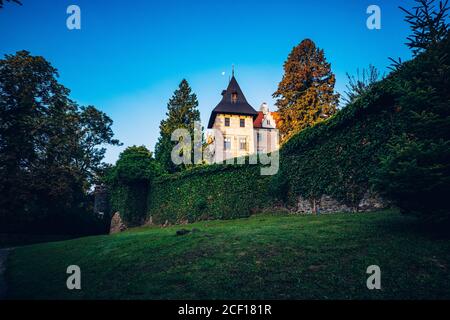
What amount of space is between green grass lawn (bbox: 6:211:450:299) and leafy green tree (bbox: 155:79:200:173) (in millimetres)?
22538

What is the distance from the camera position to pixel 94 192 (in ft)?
116

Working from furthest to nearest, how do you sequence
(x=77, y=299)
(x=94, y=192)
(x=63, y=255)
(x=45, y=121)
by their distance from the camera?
1. (x=94, y=192)
2. (x=45, y=121)
3. (x=63, y=255)
4. (x=77, y=299)

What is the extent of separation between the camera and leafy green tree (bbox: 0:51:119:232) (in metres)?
18.7

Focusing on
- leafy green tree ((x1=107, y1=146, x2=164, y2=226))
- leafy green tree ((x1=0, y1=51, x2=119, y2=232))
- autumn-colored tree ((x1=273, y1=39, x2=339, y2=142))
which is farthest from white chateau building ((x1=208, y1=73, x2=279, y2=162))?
leafy green tree ((x1=0, y1=51, x2=119, y2=232))

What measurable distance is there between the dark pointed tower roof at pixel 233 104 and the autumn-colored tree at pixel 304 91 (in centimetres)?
1069

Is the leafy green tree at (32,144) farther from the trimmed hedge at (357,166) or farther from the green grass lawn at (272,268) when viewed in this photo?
the green grass lawn at (272,268)

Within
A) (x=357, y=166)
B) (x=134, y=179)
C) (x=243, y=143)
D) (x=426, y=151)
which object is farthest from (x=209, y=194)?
(x=243, y=143)

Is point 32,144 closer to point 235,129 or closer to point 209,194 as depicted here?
point 209,194

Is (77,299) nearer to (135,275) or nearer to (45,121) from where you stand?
(135,275)

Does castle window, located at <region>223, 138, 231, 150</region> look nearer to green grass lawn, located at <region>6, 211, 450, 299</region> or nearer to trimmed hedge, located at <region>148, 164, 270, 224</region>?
trimmed hedge, located at <region>148, 164, 270, 224</region>

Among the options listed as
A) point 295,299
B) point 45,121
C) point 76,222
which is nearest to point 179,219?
point 76,222

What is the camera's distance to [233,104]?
39219 mm

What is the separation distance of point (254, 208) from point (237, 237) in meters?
9.39

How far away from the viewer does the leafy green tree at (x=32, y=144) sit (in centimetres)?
1866
